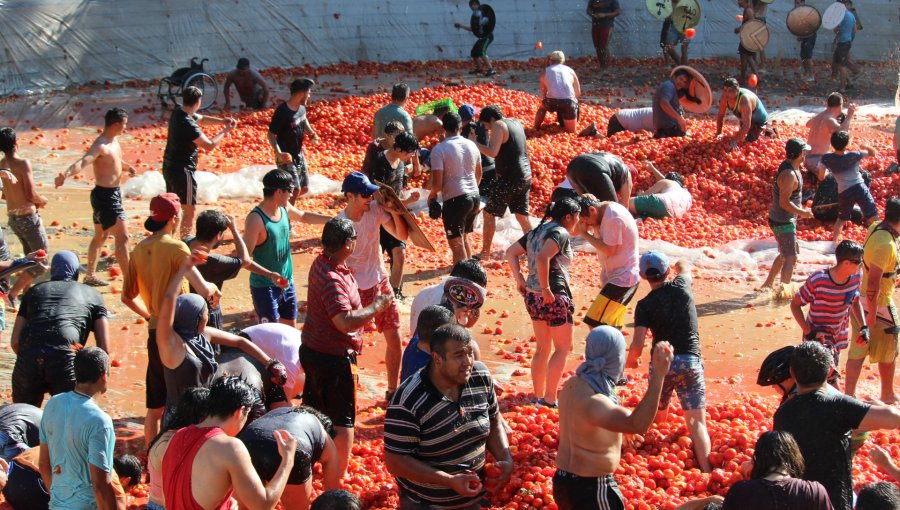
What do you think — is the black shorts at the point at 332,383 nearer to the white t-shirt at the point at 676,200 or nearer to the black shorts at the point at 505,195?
the black shorts at the point at 505,195

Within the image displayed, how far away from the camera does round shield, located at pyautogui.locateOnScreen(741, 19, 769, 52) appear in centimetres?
2155

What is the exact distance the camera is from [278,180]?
754 cm

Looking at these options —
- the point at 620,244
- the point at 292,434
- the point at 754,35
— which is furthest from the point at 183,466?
the point at 754,35

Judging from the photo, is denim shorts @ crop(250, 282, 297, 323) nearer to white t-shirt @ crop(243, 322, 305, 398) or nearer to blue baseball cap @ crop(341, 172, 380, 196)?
blue baseball cap @ crop(341, 172, 380, 196)

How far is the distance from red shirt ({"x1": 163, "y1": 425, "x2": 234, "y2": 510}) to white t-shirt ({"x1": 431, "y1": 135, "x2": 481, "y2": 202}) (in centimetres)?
648

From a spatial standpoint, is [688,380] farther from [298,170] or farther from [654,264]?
[298,170]

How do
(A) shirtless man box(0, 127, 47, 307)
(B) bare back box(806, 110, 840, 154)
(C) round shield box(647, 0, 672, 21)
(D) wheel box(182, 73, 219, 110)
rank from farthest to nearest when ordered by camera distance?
(C) round shield box(647, 0, 672, 21) < (D) wheel box(182, 73, 219, 110) < (B) bare back box(806, 110, 840, 154) < (A) shirtless man box(0, 127, 47, 307)

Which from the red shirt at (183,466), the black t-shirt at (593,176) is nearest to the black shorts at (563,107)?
the black t-shirt at (593,176)

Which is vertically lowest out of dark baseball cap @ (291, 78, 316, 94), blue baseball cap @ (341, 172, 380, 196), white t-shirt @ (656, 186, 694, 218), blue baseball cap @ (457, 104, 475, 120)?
white t-shirt @ (656, 186, 694, 218)

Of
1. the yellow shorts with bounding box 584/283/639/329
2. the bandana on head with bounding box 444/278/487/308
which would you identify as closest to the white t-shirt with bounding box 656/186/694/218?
the yellow shorts with bounding box 584/283/639/329

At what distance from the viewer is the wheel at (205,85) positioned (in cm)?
1803

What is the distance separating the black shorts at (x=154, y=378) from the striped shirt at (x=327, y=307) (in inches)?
37.2

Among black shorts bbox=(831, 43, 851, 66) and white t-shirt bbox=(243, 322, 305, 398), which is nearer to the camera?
white t-shirt bbox=(243, 322, 305, 398)

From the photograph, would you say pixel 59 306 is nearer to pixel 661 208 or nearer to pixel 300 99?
pixel 300 99
